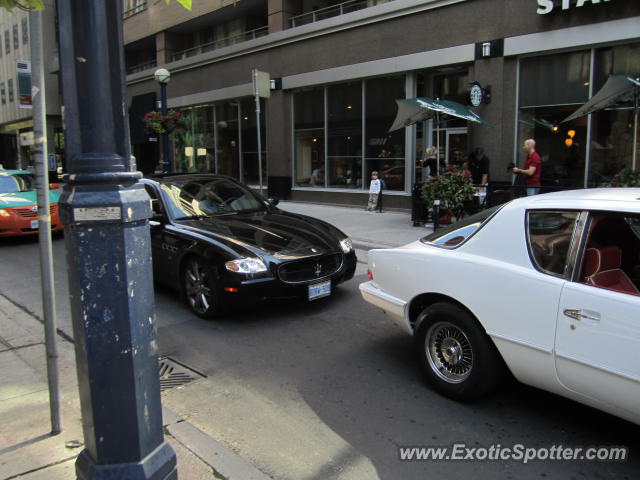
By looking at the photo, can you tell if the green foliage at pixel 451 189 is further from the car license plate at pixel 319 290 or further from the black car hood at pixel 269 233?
the car license plate at pixel 319 290

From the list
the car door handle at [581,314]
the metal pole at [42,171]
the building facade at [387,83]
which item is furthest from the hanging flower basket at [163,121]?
the car door handle at [581,314]

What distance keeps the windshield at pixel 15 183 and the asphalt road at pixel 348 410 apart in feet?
25.2

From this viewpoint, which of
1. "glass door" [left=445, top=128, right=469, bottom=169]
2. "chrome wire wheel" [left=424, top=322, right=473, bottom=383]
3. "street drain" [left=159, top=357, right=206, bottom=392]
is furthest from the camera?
"glass door" [left=445, top=128, right=469, bottom=169]

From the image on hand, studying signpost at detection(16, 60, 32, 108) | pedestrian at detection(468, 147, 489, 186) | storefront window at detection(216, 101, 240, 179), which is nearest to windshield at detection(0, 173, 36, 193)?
signpost at detection(16, 60, 32, 108)

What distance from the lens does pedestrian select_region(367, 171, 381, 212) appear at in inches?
602

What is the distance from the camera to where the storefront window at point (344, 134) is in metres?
16.8

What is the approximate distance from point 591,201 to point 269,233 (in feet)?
12.0

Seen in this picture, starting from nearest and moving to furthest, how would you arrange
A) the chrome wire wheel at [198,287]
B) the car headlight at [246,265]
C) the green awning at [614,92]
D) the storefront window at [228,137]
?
the car headlight at [246,265] < the chrome wire wheel at [198,287] < the green awning at [614,92] < the storefront window at [228,137]

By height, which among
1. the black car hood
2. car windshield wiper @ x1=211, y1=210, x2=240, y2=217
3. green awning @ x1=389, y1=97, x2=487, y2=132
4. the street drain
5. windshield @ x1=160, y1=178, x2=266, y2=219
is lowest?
the street drain

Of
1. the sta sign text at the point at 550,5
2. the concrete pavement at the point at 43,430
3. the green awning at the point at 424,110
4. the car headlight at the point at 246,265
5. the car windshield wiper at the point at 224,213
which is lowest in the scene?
the concrete pavement at the point at 43,430

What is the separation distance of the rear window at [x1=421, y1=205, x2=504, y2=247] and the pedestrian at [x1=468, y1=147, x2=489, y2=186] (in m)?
9.17

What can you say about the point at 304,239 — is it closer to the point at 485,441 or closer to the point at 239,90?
the point at 485,441

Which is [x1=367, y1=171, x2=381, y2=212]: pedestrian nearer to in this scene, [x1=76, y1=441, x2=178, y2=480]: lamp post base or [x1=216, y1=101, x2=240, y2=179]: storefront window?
[x1=216, y1=101, x2=240, y2=179]: storefront window

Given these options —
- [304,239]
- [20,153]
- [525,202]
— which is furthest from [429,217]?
[20,153]
